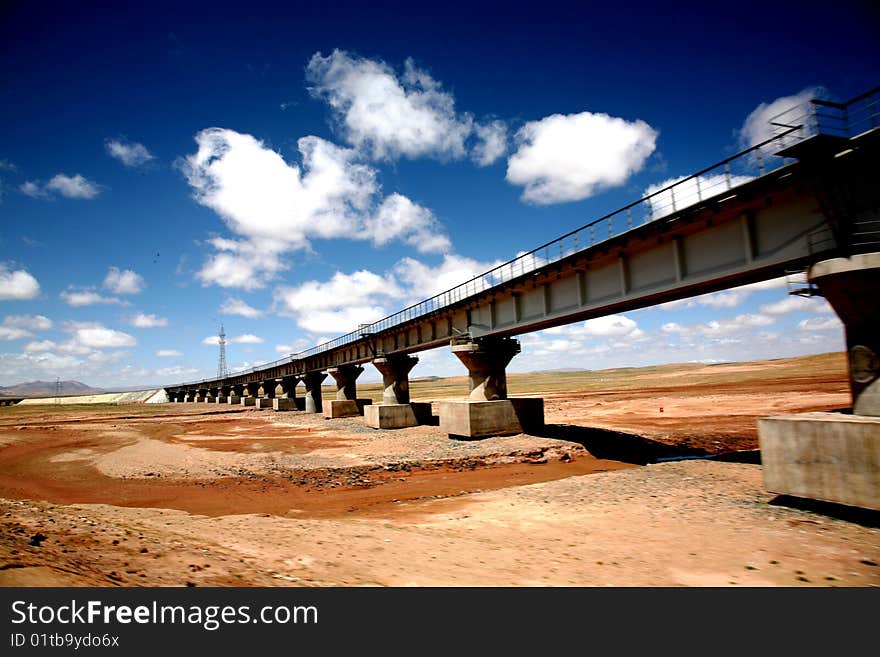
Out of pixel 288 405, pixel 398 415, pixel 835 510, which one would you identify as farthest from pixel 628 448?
pixel 288 405

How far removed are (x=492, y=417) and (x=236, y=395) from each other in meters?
105

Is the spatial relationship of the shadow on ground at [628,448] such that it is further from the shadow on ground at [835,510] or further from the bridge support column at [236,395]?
the bridge support column at [236,395]

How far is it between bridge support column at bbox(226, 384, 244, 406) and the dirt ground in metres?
81.5

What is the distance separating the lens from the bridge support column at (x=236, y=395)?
4119 inches

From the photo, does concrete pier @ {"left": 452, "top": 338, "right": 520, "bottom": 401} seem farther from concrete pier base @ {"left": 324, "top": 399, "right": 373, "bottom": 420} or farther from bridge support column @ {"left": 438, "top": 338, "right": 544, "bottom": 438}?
concrete pier base @ {"left": 324, "top": 399, "right": 373, "bottom": 420}

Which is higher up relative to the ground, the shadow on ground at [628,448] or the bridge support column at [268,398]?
the bridge support column at [268,398]

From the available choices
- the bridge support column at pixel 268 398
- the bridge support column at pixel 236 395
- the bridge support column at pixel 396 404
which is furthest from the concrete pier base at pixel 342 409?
the bridge support column at pixel 236 395

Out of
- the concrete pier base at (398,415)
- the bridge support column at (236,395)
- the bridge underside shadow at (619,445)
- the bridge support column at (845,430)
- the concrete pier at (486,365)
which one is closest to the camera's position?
the bridge support column at (845,430)

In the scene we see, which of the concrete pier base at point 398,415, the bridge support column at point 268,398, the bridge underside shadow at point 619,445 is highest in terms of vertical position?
the bridge support column at point 268,398

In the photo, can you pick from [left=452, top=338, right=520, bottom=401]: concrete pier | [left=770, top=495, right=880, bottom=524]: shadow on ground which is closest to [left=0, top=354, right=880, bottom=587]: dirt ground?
[left=770, top=495, right=880, bottom=524]: shadow on ground

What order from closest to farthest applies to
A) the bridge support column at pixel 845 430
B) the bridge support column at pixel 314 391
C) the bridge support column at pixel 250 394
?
the bridge support column at pixel 845 430, the bridge support column at pixel 314 391, the bridge support column at pixel 250 394

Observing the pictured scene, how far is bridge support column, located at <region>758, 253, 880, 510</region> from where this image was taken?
9.73 metres
